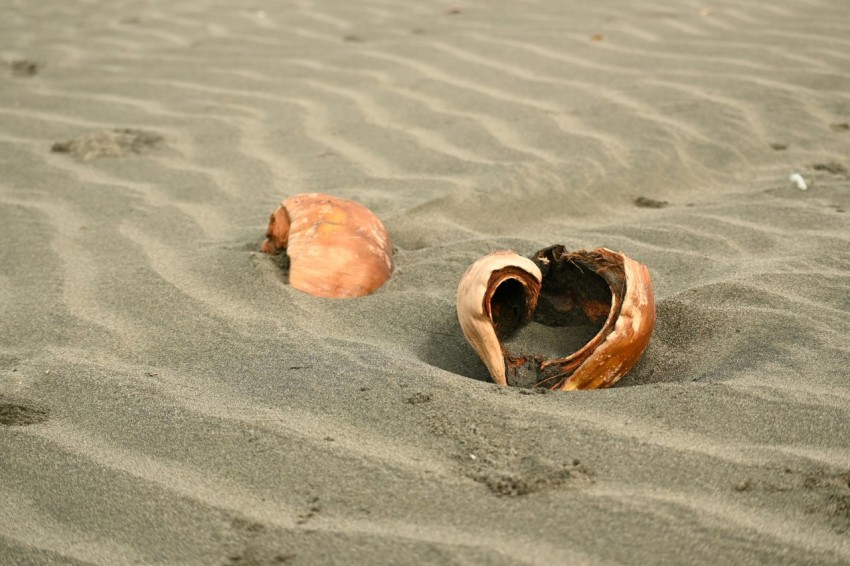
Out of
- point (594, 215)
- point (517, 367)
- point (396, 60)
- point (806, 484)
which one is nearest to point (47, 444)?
point (517, 367)

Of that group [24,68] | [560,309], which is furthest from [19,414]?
[24,68]

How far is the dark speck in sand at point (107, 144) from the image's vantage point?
4.15 meters

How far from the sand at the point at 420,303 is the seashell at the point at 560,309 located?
0.08 meters

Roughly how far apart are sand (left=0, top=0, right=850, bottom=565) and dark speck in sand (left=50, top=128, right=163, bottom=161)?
0.05 ft

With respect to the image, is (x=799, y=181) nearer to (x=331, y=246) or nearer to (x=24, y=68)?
(x=331, y=246)

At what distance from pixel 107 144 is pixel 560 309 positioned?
258 cm

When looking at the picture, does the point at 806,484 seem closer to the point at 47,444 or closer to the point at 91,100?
the point at 47,444

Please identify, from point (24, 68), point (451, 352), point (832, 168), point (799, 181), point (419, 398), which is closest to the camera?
point (419, 398)

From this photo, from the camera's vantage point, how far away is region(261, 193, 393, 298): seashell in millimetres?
2814

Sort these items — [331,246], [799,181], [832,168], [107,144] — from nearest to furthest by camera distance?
1. [331,246]
2. [799,181]
3. [832,168]
4. [107,144]

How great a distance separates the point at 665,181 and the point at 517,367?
179 cm

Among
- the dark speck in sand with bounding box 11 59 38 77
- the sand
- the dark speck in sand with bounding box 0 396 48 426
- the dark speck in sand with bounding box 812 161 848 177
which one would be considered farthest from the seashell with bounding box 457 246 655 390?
the dark speck in sand with bounding box 11 59 38 77

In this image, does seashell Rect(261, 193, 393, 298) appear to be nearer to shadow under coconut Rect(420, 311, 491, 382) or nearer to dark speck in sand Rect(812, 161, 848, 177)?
shadow under coconut Rect(420, 311, 491, 382)

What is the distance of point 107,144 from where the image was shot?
4242mm
